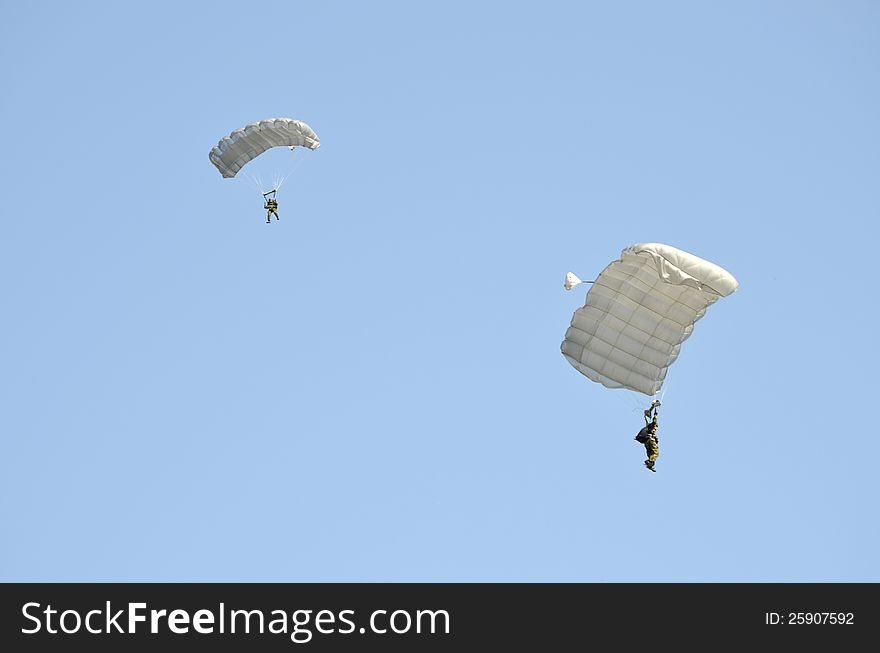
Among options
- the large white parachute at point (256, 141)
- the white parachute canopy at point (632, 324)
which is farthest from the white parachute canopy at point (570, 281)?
the large white parachute at point (256, 141)

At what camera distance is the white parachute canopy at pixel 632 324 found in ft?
144

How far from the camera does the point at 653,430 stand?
44.5 metres

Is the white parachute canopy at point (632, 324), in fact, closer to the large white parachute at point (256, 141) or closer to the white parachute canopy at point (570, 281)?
the white parachute canopy at point (570, 281)

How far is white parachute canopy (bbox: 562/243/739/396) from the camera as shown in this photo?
4375 cm

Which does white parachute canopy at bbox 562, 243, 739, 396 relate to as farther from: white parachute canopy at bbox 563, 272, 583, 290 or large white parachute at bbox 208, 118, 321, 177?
large white parachute at bbox 208, 118, 321, 177

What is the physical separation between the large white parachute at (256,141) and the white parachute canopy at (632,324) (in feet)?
40.1

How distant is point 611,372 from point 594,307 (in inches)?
54.3
